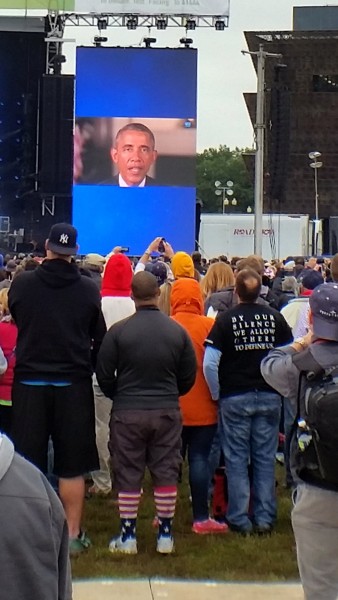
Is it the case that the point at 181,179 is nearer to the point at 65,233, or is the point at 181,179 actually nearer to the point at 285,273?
the point at 285,273

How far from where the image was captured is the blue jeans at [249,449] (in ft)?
21.2

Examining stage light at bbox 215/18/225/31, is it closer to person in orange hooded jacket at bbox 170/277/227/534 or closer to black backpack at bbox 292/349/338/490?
person in orange hooded jacket at bbox 170/277/227/534

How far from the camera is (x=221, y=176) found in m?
104

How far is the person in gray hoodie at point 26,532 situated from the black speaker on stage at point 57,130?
2200 cm

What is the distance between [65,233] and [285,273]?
8.91m

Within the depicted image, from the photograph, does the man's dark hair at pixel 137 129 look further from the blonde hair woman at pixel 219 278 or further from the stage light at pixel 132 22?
the blonde hair woman at pixel 219 278

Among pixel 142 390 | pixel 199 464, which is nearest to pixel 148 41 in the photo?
pixel 199 464

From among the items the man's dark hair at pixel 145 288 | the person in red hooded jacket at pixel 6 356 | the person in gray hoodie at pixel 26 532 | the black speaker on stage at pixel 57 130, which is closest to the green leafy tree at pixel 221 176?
the black speaker on stage at pixel 57 130

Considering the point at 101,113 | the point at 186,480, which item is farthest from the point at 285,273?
the point at 101,113

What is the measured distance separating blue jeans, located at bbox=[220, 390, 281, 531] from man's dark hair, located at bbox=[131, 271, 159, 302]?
0.92m

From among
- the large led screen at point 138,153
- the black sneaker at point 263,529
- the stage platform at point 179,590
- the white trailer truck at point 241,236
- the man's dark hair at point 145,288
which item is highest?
the large led screen at point 138,153

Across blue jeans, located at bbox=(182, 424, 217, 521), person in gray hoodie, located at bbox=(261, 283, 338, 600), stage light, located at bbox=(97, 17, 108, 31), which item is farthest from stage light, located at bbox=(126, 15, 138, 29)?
person in gray hoodie, located at bbox=(261, 283, 338, 600)

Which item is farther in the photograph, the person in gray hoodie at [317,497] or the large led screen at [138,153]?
the large led screen at [138,153]

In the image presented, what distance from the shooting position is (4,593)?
1.99 m
